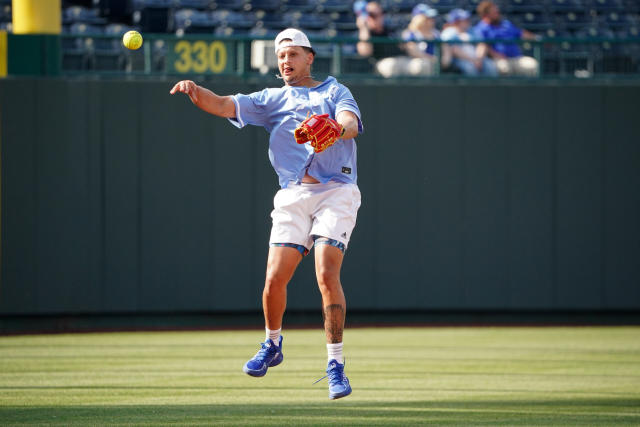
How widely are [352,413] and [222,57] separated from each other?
6396 millimetres

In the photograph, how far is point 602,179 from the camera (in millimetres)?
12609

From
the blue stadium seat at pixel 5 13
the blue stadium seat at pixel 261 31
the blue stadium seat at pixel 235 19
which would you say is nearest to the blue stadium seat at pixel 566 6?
the blue stadium seat at pixel 261 31

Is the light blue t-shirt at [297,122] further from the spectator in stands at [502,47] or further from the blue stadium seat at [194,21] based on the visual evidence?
the blue stadium seat at [194,21]

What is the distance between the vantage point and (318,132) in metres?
5.73

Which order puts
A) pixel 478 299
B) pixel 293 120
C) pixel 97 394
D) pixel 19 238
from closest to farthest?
pixel 293 120, pixel 97 394, pixel 19 238, pixel 478 299

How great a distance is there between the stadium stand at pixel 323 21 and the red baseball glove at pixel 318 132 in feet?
21.4

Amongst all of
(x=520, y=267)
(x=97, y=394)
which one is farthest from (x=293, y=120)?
(x=520, y=267)

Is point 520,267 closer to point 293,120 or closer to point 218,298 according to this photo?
point 218,298

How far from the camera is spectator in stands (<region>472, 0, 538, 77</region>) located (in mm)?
12641

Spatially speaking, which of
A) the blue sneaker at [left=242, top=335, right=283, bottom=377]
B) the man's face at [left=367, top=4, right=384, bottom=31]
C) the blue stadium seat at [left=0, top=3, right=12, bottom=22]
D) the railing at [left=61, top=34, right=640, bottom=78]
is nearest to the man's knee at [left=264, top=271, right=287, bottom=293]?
the blue sneaker at [left=242, top=335, right=283, bottom=377]

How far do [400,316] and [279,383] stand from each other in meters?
4.62

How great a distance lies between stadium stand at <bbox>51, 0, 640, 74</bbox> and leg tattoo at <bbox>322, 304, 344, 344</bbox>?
660 cm

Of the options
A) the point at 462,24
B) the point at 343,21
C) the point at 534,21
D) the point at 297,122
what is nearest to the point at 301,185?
the point at 297,122

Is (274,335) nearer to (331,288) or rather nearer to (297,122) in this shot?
(331,288)
